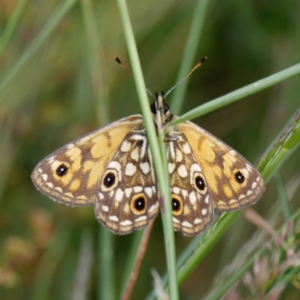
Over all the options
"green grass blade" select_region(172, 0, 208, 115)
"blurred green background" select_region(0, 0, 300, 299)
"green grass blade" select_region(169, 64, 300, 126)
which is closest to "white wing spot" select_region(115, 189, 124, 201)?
"green grass blade" select_region(172, 0, 208, 115)

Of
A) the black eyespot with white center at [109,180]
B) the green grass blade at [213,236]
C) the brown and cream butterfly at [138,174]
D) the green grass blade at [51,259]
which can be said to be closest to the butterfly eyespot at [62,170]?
the brown and cream butterfly at [138,174]

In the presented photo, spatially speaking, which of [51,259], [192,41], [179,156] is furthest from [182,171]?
[51,259]

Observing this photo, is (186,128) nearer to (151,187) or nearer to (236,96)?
(151,187)

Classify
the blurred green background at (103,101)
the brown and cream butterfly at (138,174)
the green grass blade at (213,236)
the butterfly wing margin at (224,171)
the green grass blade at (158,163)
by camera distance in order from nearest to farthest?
1. the green grass blade at (158,163)
2. the green grass blade at (213,236)
3. the butterfly wing margin at (224,171)
4. the brown and cream butterfly at (138,174)
5. the blurred green background at (103,101)

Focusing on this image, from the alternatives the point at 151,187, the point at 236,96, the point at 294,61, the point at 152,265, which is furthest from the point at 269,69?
the point at 236,96

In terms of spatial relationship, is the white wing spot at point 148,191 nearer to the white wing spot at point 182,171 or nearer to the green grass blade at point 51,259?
the white wing spot at point 182,171

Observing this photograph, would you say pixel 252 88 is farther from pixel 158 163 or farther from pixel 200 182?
pixel 200 182

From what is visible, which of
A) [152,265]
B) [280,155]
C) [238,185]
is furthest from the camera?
[152,265]
